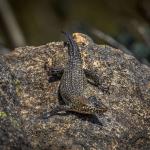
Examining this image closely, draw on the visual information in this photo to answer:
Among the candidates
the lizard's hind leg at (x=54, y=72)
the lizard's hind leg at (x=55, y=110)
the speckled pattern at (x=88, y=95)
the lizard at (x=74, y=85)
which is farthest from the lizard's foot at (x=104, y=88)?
the lizard's hind leg at (x=54, y=72)

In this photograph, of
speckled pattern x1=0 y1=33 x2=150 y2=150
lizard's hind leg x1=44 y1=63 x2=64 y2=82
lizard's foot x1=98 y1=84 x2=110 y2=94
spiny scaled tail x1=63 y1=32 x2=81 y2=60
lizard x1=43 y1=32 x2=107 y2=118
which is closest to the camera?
speckled pattern x1=0 y1=33 x2=150 y2=150

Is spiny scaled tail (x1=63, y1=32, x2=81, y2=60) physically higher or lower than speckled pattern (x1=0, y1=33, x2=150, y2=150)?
Result: higher

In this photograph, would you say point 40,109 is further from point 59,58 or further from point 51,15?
point 51,15

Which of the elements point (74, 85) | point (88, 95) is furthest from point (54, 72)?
point (88, 95)

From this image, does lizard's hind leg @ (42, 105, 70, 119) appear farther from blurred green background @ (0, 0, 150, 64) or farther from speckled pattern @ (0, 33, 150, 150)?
blurred green background @ (0, 0, 150, 64)

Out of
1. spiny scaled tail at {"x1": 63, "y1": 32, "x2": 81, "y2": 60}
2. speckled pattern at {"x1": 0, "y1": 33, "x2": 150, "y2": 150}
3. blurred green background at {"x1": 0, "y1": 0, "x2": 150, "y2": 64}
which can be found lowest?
speckled pattern at {"x1": 0, "y1": 33, "x2": 150, "y2": 150}

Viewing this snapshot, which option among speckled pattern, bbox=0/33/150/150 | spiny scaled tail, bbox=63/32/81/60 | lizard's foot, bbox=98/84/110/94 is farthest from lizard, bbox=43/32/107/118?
lizard's foot, bbox=98/84/110/94

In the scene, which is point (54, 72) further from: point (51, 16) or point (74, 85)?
point (51, 16)
